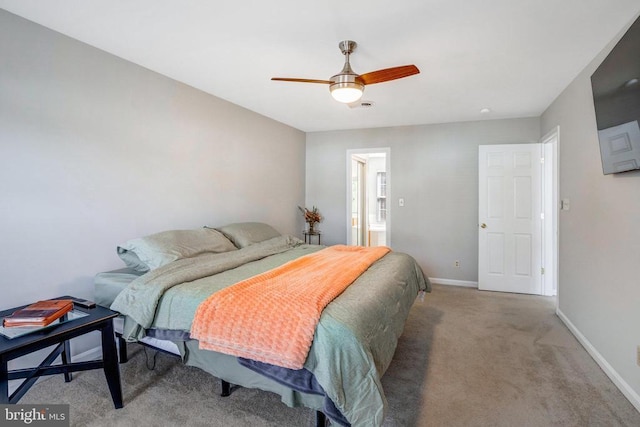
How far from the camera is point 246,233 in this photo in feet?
12.0

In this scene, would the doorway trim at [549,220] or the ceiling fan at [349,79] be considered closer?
the ceiling fan at [349,79]

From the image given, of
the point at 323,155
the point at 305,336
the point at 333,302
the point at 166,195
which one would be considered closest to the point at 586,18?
the point at 333,302

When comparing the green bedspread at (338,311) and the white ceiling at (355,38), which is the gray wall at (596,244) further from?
the green bedspread at (338,311)

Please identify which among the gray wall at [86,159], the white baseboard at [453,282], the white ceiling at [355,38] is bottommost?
the white baseboard at [453,282]

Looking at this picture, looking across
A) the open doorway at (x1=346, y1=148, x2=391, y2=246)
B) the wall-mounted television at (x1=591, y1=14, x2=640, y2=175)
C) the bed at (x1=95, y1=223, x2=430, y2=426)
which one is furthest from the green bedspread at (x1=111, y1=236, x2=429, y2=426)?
the open doorway at (x1=346, y1=148, x2=391, y2=246)

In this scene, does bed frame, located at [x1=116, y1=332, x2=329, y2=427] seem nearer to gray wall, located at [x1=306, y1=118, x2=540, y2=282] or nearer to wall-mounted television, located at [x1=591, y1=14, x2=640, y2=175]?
wall-mounted television, located at [x1=591, y1=14, x2=640, y2=175]

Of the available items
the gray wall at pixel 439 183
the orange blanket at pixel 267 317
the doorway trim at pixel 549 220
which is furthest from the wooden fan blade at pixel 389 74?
the doorway trim at pixel 549 220

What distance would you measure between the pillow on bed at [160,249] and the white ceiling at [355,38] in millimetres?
1491

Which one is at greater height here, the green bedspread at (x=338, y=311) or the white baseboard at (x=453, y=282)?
the green bedspread at (x=338, y=311)

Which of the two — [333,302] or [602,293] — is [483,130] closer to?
[602,293]

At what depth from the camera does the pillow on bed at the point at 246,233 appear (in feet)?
11.6

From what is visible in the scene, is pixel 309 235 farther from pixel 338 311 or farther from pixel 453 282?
pixel 338 311

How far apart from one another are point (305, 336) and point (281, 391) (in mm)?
427

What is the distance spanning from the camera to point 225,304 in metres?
1.89
